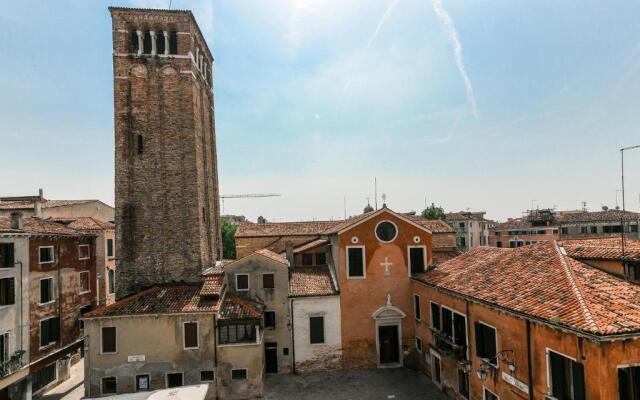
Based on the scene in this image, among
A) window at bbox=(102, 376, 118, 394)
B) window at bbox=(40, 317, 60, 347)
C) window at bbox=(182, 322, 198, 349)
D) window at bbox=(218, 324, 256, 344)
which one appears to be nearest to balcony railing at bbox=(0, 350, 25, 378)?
window at bbox=(40, 317, 60, 347)

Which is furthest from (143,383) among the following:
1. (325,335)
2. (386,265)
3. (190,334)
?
(386,265)

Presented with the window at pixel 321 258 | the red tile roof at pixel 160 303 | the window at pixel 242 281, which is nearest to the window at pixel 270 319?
the window at pixel 242 281

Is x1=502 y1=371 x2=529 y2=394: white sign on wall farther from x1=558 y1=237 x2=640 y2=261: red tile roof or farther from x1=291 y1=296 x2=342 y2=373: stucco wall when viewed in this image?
x1=291 y1=296 x2=342 y2=373: stucco wall

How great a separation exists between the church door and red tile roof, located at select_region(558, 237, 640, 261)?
11.2 meters

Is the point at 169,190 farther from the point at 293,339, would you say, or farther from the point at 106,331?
the point at 293,339

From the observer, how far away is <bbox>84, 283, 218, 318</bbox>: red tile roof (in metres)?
19.4

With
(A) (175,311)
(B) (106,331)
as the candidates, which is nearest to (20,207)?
(B) (106,331)

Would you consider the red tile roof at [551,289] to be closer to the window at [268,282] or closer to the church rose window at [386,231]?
the church rose window at [386,231]

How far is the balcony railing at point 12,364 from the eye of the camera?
16688mm

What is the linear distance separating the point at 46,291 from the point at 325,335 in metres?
16.1

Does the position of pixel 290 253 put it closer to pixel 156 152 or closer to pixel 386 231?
pixel 386 231

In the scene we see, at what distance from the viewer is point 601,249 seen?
1400 centimetres

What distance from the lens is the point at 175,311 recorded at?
19.3 m

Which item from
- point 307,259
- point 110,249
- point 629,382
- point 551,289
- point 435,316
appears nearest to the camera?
point 629,382
